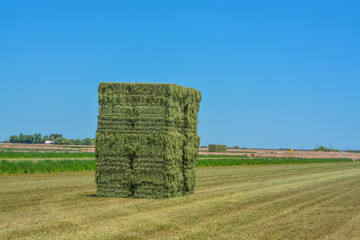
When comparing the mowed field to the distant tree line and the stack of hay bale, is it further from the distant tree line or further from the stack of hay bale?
the distant tree line

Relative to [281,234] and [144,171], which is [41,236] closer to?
[281,234]

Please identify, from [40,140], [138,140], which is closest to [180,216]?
[138,140]

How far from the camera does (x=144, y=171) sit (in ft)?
48.0

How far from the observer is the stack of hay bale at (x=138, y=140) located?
14555mm

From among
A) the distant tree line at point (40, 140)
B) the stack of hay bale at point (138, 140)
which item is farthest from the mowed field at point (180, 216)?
the distant tree line at point (40, 140)

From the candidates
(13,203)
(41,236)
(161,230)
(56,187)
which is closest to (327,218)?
(161,230)

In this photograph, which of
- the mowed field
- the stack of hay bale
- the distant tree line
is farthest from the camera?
the distant tree line

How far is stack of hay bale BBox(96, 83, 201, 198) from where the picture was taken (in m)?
14.6

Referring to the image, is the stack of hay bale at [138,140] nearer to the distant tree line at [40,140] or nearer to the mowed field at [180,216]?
the mowed field at [180,216]

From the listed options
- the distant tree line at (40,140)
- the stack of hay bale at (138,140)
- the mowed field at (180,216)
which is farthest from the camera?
the distant tree line at (40,140)

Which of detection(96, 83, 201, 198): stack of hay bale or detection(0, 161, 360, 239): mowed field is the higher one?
detection(96, 83, 201, 198): stack of hay bale

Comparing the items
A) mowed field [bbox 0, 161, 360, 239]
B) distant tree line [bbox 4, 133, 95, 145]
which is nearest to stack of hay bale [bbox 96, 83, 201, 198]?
mowed field [bbox 0, 161, 360, 239]

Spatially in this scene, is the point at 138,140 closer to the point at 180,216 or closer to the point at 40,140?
the point at 180,216

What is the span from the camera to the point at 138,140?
14.6m
